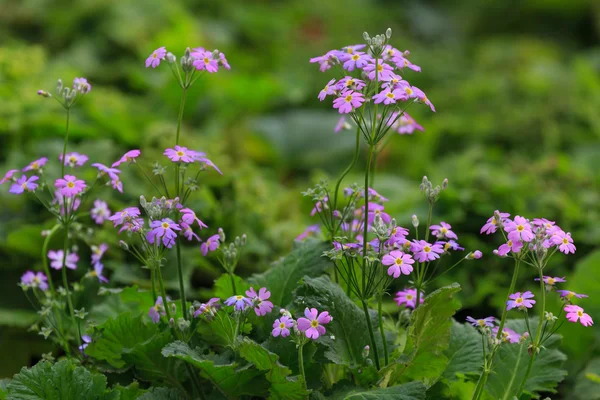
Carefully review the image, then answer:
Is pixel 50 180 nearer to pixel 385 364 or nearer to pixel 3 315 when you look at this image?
pixel 3 315

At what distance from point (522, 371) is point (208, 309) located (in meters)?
0.87

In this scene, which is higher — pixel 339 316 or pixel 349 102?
pixel 349 102

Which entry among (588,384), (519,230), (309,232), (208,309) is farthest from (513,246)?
(588,384)

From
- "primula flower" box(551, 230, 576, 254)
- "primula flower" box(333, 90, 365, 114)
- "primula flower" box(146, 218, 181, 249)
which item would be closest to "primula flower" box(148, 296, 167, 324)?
"primula flower" box(146, 218, 181, 249)

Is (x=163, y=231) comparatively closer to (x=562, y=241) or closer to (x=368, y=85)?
(x=368, y=85)

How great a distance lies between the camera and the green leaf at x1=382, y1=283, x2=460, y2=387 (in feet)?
5.21

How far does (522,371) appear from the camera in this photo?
179cm

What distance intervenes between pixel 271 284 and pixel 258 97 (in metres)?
2.87

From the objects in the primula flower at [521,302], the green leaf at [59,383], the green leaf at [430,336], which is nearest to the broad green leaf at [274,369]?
the green leaf at [430,336]

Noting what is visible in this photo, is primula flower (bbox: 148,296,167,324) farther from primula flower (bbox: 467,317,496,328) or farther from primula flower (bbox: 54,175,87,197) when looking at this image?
primula flower (bbox: 467,317,496,328)

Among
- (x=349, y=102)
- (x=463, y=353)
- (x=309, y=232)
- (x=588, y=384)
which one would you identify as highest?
(x=349, y=102)

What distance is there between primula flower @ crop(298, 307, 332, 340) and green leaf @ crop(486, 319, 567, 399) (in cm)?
60

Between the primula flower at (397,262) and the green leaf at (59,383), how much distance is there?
2.28 feet

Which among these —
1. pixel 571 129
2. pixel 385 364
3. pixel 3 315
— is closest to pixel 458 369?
pixel 385 364
